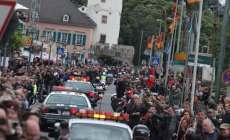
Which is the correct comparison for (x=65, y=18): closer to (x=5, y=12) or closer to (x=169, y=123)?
(x=169, y=123)

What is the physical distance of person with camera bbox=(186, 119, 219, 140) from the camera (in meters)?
12.9

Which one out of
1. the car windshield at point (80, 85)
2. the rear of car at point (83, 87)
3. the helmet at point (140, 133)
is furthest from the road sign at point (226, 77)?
the helmet at point (140, 133)

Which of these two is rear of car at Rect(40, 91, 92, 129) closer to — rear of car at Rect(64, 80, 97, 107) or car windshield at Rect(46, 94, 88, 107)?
car windshield at Rect(46, 94, 88, 107)

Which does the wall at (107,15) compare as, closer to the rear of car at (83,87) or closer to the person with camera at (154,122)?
the rear of car at (83,87)

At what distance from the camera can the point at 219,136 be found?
1335 centimetres

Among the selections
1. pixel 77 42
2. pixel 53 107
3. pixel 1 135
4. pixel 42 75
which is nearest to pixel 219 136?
pixel 53 107

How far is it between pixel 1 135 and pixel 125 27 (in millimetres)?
114491

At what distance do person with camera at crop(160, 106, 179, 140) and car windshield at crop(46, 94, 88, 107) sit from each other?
4269mm

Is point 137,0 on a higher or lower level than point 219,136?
higher

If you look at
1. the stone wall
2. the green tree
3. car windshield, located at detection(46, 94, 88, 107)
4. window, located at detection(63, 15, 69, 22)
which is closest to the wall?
the stone wall

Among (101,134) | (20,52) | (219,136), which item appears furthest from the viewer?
(20,52)

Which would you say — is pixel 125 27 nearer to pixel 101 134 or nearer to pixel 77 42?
pixel 77 42

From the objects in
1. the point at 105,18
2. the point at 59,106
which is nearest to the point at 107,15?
the point at 105,18

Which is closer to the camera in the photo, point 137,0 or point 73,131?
point 73,131
